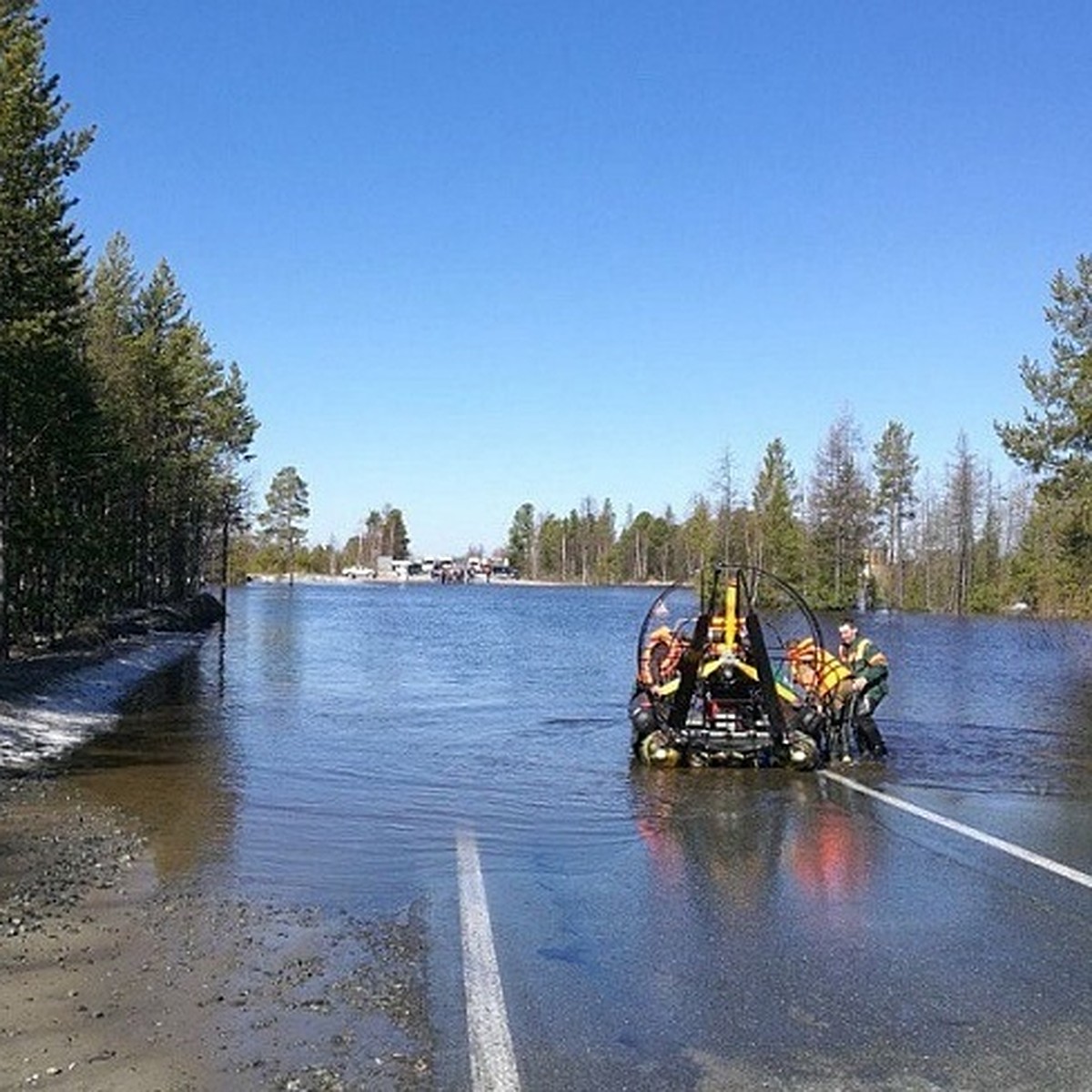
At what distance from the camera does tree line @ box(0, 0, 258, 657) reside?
24641 mm

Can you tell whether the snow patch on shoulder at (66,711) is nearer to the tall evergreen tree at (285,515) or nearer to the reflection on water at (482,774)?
the reflection on water at (482,774)

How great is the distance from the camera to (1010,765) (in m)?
17.6

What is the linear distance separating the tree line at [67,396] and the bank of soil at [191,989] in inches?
697

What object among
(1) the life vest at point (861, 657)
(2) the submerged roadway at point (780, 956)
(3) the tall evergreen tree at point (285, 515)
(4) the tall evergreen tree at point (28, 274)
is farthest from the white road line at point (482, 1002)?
(3) the tall evergreen tree at point (285, 515)

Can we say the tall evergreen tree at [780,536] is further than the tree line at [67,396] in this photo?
Yes

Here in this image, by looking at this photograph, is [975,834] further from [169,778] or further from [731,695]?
[169,778]

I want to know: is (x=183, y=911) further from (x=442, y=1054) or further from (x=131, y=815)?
(x=131, y=815)

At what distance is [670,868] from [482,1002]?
381 cm

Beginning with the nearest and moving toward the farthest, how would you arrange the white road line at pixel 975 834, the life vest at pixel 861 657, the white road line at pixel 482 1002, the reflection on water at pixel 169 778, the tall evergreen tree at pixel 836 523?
1. the white road line at pixel 482 1002
2. the white road line at pixel 975 834
3. the reflection on water at pixel 169 778
4. the life vest at pixel 861 657
5. the tall evergreen tree at pixel 836 523

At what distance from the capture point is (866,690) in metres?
18.0

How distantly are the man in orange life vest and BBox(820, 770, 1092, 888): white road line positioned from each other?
2.05 meters

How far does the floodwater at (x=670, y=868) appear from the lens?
5961 mm

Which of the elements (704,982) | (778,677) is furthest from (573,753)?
Answer: (704,982)

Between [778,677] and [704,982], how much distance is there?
38.7 ft
